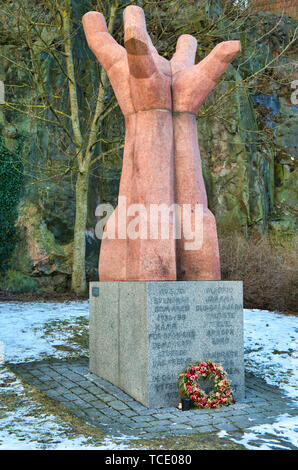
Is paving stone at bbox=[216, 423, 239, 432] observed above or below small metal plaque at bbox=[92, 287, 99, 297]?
below

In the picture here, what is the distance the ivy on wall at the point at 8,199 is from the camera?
13.8 metres

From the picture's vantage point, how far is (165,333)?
530 centimetres

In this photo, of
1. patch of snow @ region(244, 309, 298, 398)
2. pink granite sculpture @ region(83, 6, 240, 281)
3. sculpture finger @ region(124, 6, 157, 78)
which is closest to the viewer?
sculpture finger @ region(124, 6, 157, 78)

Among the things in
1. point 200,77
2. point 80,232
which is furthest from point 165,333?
point 80,232

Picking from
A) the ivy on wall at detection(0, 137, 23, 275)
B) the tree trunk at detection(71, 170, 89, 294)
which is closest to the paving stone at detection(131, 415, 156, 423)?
the tree trunk at detection(71, 170, 89, 294)

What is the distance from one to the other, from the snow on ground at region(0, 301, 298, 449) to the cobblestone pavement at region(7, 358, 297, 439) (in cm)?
22

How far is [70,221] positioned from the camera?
15258 mm

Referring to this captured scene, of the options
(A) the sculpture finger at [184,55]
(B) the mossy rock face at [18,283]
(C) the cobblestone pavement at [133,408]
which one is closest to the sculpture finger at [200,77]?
(A) the sculpture finger at [184,55]

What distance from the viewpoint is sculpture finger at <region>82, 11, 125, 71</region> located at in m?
6.29

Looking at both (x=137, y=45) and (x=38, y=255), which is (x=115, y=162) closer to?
(x=38, y=255)

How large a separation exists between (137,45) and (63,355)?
4.31m

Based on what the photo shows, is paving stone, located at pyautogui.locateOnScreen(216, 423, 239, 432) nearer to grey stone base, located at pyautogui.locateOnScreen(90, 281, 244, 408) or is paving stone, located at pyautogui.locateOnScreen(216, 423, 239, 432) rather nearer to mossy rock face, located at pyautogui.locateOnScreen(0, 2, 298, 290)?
grey stone base, located at pyautogui.locateOnScreen(90, 281, 244, 408)

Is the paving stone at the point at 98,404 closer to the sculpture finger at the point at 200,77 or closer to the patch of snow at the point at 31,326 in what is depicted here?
the patch of snow at the point at 31,326

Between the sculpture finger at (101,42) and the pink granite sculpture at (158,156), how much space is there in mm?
13
